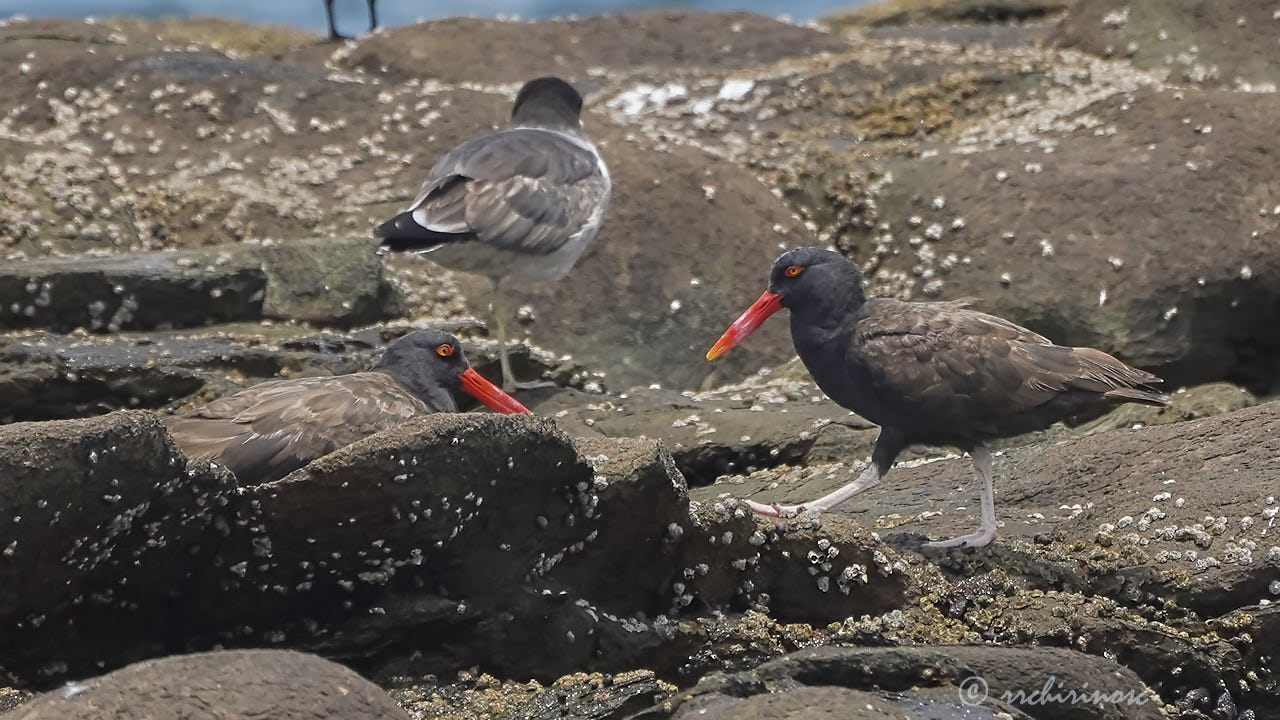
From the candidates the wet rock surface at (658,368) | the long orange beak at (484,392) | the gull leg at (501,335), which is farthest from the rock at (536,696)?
the gull leg at (501,335)

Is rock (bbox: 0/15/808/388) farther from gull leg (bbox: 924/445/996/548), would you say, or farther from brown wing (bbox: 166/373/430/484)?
gull leg (bbox: 924/445/996/548)

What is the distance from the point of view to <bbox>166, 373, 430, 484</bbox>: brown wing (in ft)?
24.1

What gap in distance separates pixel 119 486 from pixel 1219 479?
4807 mm

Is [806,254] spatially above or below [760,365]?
above

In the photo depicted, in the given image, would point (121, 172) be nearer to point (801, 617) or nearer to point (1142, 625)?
point (801, 617)

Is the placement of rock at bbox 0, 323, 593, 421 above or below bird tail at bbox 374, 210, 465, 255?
below

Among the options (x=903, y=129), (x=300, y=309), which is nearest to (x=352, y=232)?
(x=300, y=309)

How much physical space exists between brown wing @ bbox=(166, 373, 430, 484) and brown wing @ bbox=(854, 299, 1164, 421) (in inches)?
92.8

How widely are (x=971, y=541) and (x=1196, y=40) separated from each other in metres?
A: 10.1

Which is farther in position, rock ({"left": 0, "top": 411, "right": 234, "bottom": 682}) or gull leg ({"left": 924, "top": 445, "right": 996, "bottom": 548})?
gull leg ({"left": 924, "top": 445, "right": 996, "bottom": 548})

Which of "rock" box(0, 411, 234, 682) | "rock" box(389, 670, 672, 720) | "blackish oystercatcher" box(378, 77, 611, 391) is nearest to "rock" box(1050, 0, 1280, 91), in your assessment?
"blackish oystercatcher" box(378, 77, 611, 391)

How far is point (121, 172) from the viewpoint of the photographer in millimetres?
13180

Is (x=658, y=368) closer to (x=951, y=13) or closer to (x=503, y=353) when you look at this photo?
(x=503, y=353)

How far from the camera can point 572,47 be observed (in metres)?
18.0
